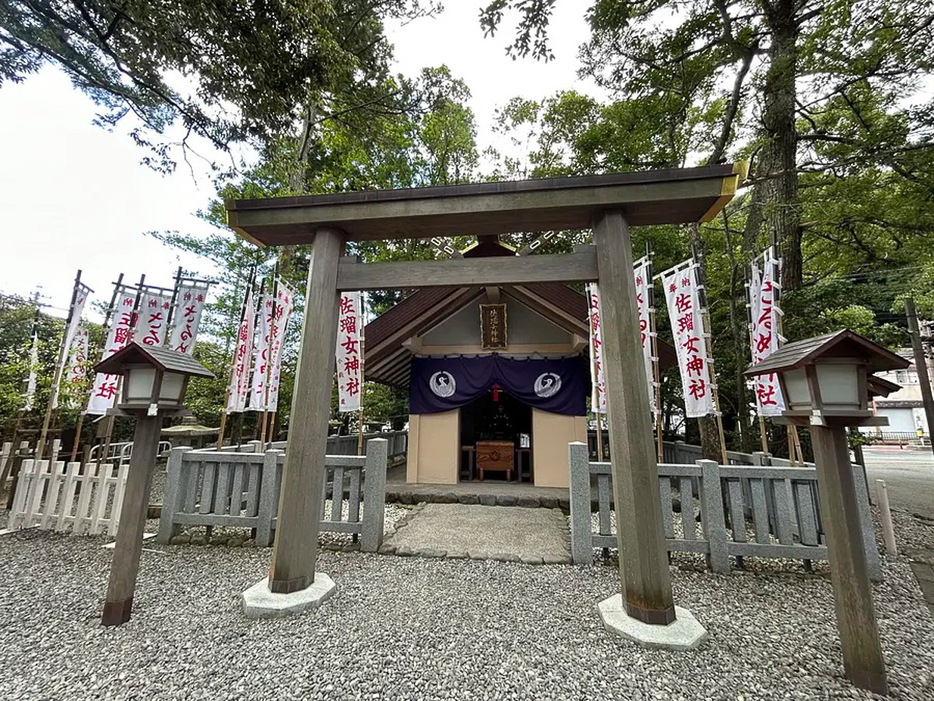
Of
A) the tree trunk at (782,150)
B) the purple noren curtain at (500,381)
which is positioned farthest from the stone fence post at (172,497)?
the tree trunk at (782,150)

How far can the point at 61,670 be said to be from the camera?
2.21 meters

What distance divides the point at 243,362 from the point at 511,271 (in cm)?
449

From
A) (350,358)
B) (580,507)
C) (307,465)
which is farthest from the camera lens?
(350,358)

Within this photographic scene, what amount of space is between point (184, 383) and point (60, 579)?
235cm

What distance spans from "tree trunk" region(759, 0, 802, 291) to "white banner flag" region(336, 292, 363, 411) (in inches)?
290

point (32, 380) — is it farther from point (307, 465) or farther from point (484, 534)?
point (484, 534)

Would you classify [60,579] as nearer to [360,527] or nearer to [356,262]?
[360,527]

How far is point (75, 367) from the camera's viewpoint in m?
6.64

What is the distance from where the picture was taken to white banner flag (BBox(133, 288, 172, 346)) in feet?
20.0

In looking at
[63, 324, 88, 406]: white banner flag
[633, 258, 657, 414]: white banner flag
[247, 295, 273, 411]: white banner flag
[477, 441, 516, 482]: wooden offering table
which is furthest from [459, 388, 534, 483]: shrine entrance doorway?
[63, 324, 88, 406]: white banner flag

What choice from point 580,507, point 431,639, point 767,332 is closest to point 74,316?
point 431,639

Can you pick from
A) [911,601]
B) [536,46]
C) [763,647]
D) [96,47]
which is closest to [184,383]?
[763,647]

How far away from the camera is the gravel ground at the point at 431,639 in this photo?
211 centimetres

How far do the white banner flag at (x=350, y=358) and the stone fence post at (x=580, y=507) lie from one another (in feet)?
11.2
